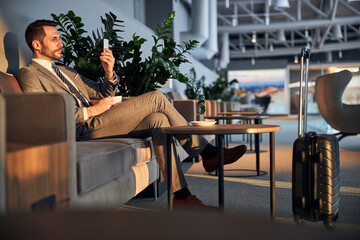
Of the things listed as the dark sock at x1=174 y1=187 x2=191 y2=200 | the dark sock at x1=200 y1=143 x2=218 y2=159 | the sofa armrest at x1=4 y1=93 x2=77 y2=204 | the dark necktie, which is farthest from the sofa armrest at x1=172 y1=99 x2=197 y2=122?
the sofa armrest at x1=4 y1=93 x2=77 y2=204

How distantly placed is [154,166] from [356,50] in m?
22.0

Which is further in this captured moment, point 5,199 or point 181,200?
point 181,200

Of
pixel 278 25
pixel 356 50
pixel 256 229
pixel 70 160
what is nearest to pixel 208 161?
pixel 70 160

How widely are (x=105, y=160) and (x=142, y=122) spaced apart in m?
0.69

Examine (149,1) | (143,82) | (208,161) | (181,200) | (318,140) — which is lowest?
(181,200)

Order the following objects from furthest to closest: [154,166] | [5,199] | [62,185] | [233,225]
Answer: [154,166] → [62,185] → [5,199] → [233,225]

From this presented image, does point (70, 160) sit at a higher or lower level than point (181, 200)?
higher

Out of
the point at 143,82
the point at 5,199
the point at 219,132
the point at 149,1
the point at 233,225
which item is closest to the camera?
the point at 233,225

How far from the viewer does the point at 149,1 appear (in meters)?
8.27

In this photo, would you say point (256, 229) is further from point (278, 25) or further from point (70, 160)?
point (278, 25)

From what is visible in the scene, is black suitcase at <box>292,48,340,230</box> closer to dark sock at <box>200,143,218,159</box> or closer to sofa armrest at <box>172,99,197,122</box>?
dark sock at <box>200,143,218,159</box>

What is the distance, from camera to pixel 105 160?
1729mm

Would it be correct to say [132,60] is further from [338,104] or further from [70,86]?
[338,104]

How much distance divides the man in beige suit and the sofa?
0.35 m
